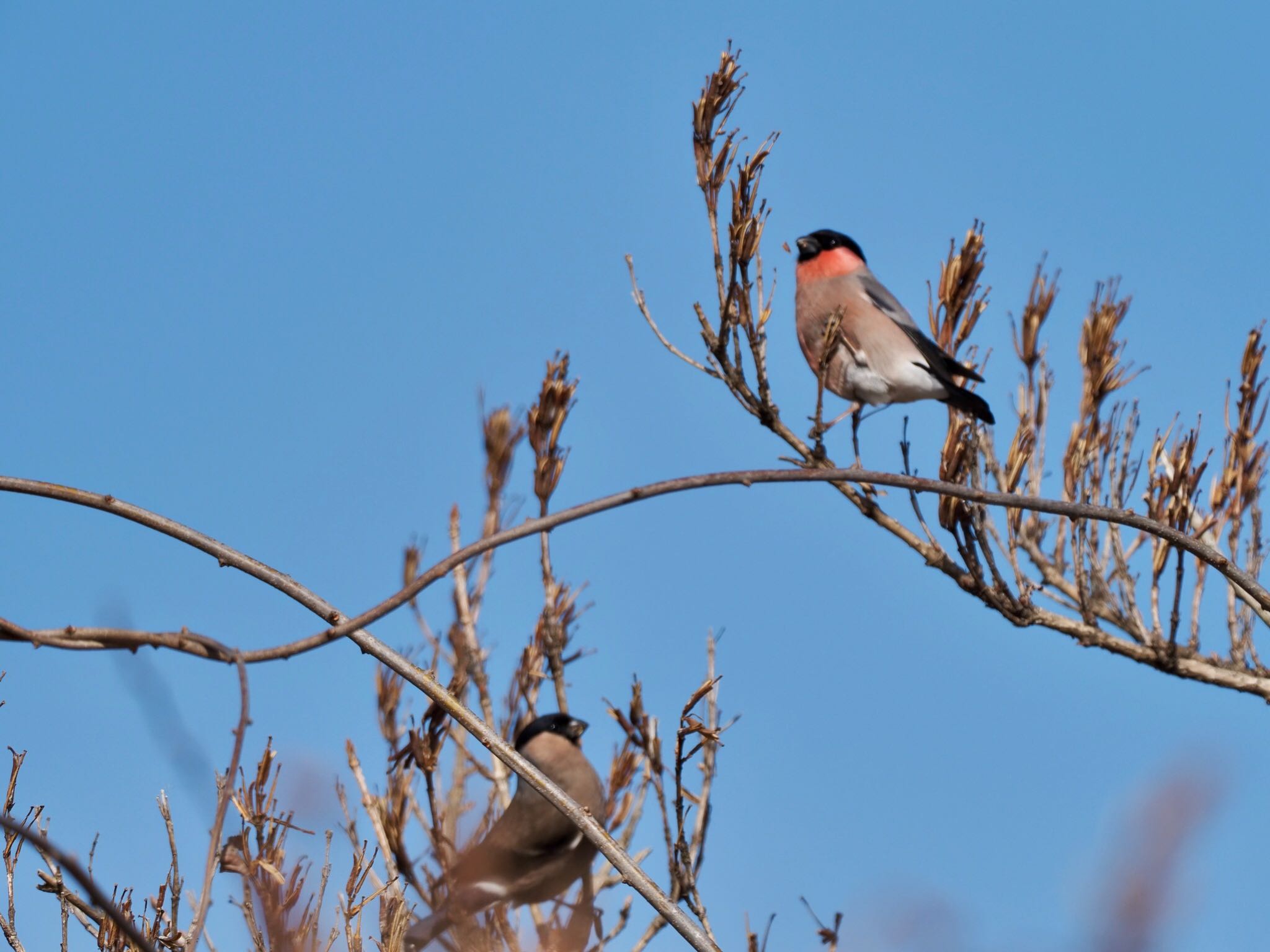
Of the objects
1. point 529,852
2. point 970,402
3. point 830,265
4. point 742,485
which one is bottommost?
point 742,485

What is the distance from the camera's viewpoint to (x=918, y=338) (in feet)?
12.1

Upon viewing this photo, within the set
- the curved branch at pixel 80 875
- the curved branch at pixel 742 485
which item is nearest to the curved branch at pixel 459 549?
the curved branch at pixel 742 485

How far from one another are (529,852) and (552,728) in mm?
657

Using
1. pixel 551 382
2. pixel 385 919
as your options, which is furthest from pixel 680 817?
pixel 551 382

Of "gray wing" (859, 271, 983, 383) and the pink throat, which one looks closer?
"gray wing" (859, 271, 983, 383)

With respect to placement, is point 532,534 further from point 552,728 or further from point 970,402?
point 552,728

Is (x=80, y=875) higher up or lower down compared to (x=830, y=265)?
lower down

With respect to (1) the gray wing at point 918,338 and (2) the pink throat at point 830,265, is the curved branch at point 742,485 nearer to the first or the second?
(1) the gray wing at point 918,338

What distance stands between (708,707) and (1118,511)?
7.38 ft

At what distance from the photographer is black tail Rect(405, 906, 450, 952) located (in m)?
3.49

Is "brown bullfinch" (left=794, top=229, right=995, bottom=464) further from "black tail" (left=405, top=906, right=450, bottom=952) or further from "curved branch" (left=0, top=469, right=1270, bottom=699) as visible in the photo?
"curved branch" (left=0, top=469, right=1270, bottom=699)

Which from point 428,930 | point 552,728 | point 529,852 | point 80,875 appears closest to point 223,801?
point 80,875

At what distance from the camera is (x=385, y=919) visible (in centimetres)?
231

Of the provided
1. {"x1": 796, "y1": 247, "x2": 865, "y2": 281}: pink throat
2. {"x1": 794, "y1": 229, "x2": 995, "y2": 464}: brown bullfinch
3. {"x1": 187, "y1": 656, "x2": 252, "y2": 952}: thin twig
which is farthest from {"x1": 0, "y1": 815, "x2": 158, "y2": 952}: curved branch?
{"x1": 796, "y1": 247, "x2": 865, "y2": 281}: pink throat
